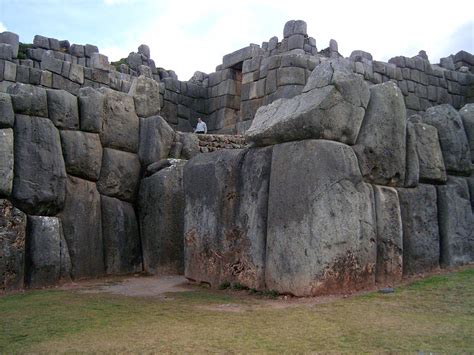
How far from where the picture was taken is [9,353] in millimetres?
4793

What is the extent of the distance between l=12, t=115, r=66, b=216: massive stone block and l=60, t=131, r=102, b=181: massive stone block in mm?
238

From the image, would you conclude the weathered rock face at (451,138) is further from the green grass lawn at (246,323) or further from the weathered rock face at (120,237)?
the weathered rock face at (120,237)

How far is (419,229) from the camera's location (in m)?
8.36

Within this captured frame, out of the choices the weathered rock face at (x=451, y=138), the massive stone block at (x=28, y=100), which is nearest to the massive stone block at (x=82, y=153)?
the massive stone block at (x=28, y=100)

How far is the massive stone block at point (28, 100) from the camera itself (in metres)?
9.30

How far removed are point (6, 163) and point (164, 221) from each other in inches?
123

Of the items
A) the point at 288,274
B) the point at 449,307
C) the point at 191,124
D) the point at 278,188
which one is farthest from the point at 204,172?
the point at 191,124

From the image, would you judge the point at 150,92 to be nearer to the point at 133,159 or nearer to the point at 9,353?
the point at 133,159

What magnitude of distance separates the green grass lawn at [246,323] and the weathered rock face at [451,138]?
238 cm

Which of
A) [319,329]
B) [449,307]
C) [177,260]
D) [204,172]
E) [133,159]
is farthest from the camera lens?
[133,159]

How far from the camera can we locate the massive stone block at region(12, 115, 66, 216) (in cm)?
903

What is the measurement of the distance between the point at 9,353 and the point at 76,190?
5460 millimetres

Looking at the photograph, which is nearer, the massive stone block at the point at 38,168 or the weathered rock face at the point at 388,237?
the weathered rock face at the point at 388,237

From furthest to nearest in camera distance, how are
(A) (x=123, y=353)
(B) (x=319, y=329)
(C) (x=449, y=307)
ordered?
(C) (x=449, y=307)
(B) (x=319, y=329)
(A) (x=123, y=353)
